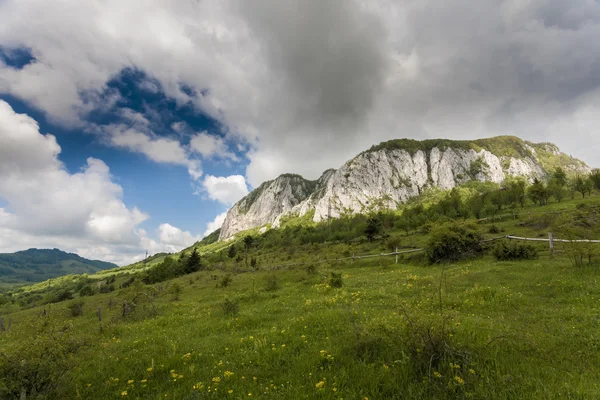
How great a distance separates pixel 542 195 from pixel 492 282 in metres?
90.9

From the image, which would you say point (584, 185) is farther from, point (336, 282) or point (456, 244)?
point (336, 282)

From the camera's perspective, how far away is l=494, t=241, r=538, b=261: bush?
80.2 feet

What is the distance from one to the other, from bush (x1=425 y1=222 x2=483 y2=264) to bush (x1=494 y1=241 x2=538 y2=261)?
3.35 m

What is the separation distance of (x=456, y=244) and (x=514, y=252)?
5556mm

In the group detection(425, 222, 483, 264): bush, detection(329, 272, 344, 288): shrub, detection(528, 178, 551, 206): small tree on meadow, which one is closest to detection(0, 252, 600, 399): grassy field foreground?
detection(329, 272, 344, 288): shrub

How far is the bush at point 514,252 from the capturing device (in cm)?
2445

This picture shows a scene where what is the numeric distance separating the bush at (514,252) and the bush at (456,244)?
3.35 meters

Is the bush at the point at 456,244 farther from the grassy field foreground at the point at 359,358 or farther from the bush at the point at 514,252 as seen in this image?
the grassy field foreground at the point at 359,358

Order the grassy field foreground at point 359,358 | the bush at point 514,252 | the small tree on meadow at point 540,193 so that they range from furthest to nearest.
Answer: the small tree on meadow at point 540,193 < the bush at point 514,252 < the grassy field foreground at point 359,358

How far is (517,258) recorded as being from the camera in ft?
81.3

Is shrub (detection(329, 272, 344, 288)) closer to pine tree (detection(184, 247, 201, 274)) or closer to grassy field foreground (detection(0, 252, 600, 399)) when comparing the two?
grassy field foreground (detection(0, 252, 600, 399))

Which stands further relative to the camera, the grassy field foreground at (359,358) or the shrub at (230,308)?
the shrub at (230,308)

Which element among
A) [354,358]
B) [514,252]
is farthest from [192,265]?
[354,358]

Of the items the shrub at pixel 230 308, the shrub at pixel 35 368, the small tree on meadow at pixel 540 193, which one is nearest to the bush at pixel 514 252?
the shrub at pixel 230 308
